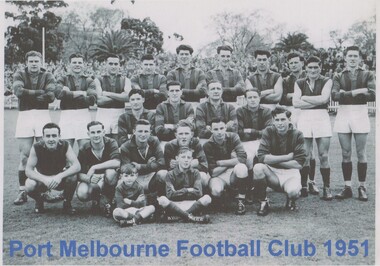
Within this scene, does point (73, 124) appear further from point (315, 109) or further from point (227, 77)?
point (315, 109)

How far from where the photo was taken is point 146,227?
445cm

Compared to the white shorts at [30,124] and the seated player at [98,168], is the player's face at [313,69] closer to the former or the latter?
the seated player at [98,168]

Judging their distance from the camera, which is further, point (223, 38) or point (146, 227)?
point (223, 38)

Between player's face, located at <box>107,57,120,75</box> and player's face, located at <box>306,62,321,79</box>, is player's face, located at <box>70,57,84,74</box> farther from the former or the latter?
player's face, located at <box>306,62,321,79</box>

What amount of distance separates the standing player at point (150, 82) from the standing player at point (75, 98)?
0.62 meters

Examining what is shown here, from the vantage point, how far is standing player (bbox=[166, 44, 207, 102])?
6.03m

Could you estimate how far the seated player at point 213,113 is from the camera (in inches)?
215

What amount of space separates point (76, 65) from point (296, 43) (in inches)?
299

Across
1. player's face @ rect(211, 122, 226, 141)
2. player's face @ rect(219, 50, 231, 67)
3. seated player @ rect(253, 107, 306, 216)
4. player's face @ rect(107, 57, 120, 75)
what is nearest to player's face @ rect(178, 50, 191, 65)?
player's face @ rect(219, 50, 231, 67)

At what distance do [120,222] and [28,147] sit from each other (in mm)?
1952

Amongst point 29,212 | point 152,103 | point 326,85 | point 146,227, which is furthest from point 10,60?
point 326,85

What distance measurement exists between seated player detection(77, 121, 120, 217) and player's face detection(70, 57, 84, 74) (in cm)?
114

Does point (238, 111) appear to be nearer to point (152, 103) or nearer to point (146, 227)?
point (152, 103)

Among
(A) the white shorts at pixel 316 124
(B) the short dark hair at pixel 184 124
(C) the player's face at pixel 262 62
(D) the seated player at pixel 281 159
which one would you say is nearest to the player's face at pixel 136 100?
(B) the short dark hair at pixel 184 124
